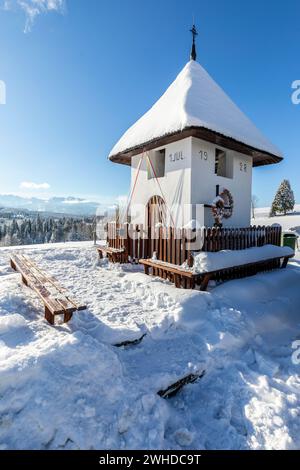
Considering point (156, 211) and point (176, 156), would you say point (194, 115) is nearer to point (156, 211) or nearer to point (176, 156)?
point (176, 156)

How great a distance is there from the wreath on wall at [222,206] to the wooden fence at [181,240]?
1211 mm

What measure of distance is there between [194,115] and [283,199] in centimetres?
5086

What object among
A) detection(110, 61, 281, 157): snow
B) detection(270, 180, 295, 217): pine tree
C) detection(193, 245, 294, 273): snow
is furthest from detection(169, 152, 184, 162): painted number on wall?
detection(270, 180, 295, 217): pine tree

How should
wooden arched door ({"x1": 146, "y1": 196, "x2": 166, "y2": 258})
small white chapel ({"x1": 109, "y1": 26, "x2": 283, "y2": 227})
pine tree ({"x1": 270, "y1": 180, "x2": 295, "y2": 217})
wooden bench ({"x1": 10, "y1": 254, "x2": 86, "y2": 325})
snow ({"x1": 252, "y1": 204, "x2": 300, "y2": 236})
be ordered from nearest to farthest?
wooden bench ({"x1": 10, "y1": 254, "x2": 86, "y2": 325}) < small white chapel ({"x1": 109, "y1": 26, "x2": 283, "y2": 227}) < wooden arched door ({"x1": 146, "y1": 196, "x2": 166, "y2": 258}) < snow ({"x1": 252, "y1": 204, "x2": 300, "y2": 236}) < pine tree ({"x1": 270, "y1": 180, "x2": 295, "y2": 217})

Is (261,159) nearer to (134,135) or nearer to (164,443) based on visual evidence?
(134,135)

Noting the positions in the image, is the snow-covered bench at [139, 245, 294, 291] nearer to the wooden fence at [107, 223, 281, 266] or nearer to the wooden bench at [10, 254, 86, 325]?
the wooden fence at [107, 223, 281, 266]

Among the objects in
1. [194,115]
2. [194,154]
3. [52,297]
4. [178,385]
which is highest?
[194,115]

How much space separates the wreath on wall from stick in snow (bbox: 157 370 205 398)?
624cm

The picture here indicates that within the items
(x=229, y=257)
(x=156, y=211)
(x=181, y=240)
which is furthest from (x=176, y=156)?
(x=229, y=257)

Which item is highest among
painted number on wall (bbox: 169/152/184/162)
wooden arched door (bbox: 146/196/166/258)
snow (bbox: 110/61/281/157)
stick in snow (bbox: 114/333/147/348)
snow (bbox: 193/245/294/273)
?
snow (bbox: 110/61/281/157)

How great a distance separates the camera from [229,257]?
6453mm

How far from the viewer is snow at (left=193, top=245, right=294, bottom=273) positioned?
5.80 meters

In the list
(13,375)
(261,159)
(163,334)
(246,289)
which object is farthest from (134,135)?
(13,375)
